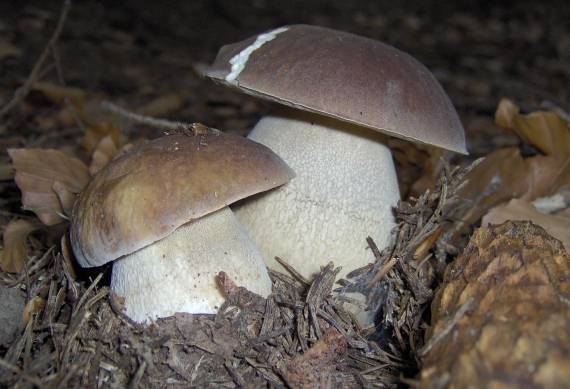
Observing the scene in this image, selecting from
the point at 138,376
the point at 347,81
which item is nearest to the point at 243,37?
the point at 347,81

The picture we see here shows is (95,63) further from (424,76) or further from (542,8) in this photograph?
(542,8)

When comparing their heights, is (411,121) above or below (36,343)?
above

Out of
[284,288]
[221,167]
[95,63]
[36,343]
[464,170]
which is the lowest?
[95,63]

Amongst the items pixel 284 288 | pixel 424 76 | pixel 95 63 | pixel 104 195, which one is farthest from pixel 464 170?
pixel 95 63

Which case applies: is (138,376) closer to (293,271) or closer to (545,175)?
(293,271)

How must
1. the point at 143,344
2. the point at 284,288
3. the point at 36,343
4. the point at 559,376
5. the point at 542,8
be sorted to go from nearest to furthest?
the point at 559,376 → the point at 143,344 → the point at 36,343 → the point at 284,288 → the point at 542,8

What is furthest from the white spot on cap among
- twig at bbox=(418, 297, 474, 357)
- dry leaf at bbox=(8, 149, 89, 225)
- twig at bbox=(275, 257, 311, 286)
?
twig at bbox=(418, 297, 474, 357)

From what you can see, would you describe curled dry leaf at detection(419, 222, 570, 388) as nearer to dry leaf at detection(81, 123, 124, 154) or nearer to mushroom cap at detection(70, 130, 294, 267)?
mushroom cap at detection(70, 130, 294, 267)
